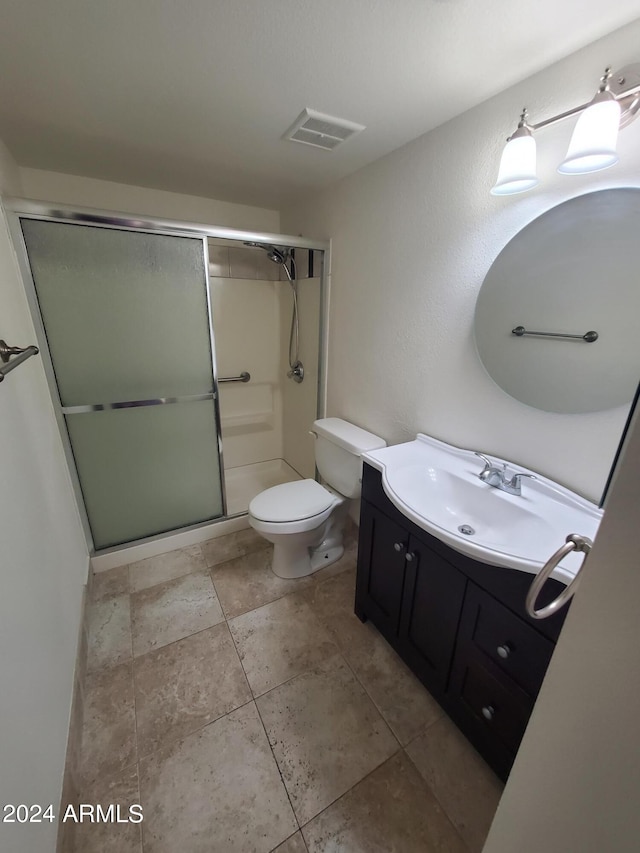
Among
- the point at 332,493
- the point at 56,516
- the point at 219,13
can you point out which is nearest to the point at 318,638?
the point at 332,493

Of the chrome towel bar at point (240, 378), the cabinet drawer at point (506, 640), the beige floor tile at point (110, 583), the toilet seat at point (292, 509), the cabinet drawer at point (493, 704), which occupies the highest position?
the chrome towel bar at point (240, 378)

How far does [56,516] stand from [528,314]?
1.95m

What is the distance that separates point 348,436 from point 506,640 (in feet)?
3.59

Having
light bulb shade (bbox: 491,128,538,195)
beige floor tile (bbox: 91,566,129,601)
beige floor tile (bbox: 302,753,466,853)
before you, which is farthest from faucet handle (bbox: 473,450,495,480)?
beige floor tile (bbox: 91,566,129,601)

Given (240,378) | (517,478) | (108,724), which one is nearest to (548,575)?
(517,478)

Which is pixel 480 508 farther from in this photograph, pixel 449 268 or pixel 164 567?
pixel 164 567

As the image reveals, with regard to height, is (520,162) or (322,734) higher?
(520,162)

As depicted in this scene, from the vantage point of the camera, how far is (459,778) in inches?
43.1

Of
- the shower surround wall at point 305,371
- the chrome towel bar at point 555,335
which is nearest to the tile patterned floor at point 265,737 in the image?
the shower surround wall at point 305,371

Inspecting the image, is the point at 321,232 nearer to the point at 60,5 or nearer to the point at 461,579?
the point at 60,5

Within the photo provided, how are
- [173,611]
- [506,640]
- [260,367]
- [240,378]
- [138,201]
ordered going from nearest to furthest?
[506,640] → [173,611] → [138,201] → [240,378] → [260,367]

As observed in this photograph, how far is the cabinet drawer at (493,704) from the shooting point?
948 mm

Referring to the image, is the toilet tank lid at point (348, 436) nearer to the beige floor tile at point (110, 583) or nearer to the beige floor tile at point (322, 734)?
the beige floor tile at point (322, 734)

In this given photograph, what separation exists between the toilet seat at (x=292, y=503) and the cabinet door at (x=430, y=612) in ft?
2.01
